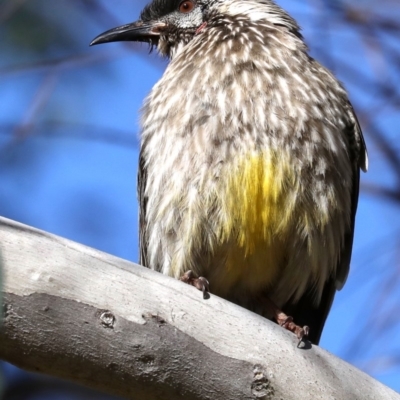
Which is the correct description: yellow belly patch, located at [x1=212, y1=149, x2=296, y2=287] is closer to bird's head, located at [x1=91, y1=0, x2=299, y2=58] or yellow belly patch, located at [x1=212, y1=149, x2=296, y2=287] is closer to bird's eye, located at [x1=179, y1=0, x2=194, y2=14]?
bird's head, located at [x1=91, y1=0, x2=299, y2=58]

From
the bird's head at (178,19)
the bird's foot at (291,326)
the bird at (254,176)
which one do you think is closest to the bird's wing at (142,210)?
the bird at (254,176)

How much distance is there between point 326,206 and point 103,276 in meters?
1.56

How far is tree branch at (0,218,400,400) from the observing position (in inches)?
112

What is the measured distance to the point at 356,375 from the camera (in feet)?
10.5

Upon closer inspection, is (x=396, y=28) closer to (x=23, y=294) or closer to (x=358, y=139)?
(x=358, y=139)

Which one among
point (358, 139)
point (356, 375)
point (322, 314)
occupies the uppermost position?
point (358, 139)

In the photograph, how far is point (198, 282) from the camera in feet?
11.6

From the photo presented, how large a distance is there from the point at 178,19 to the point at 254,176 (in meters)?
1.80

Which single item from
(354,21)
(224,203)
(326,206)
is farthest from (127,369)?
(354,21)

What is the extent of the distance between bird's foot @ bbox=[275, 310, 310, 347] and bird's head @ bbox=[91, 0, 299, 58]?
6.43 ft

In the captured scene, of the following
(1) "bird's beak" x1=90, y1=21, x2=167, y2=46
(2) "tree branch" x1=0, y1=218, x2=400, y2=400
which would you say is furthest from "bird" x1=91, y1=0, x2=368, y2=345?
(2) "tree branch" x1=0, y1=218, x2=400, y2=400

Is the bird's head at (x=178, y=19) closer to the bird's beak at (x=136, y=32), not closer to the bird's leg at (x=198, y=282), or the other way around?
the bird's beak at (x=136, y=32)

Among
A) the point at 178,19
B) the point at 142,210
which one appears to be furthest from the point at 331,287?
the point at 178,19

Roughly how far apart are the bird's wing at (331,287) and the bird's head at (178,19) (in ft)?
3.40
